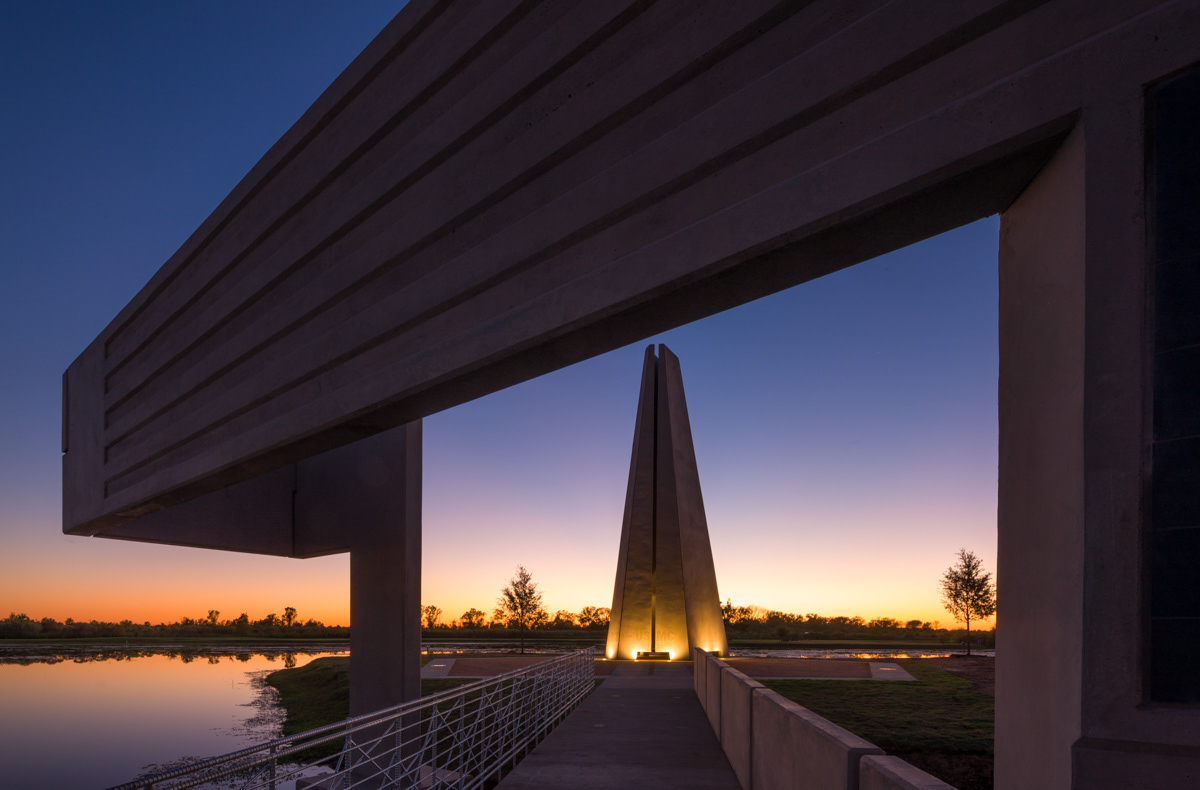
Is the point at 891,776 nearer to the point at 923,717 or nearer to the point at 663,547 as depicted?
the point at 923,717

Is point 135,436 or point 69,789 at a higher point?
point 135,436

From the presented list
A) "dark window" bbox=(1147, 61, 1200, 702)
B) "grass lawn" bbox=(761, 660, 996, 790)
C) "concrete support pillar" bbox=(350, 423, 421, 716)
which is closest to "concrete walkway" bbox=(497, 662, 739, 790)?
"grass lawn" bbox=(761, 660, 996, 790)

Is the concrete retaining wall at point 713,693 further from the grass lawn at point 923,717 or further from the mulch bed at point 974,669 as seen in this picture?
the mulch bed at point 974,669

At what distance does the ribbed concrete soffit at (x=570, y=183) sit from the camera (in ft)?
11.9

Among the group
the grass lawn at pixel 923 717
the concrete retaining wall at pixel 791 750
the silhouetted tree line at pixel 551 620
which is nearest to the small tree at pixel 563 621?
the silhouetted tree line at pixel 551 620

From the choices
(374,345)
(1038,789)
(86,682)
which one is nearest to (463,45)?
(374,345)

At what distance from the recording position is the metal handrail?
5.63 meters

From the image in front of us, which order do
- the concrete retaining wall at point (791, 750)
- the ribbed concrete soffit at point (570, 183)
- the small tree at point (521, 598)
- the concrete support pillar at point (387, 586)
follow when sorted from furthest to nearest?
the small tree at point (521, 598)
the concrete support pillar at point (387, 586)
the concrete retaining wall at point (791, 750)
the ribbed concrete soffit at point (570, 183)

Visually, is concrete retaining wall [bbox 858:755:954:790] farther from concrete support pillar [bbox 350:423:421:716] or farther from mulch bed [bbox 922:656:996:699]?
mulch bed [bbox 922:656:996:699]

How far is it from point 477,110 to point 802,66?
2.88 meters

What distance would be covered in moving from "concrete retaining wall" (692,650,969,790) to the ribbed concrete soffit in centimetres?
266

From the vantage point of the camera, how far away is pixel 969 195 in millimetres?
3799

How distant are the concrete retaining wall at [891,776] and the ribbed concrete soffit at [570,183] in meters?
2.63

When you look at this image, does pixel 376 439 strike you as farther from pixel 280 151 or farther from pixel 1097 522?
pixel 1097 522
